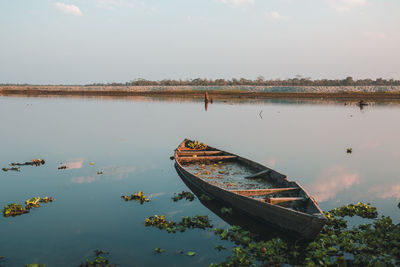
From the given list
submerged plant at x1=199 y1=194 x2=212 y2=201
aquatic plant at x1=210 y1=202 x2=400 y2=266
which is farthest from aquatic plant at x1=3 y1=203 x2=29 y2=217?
aquatic plant at x1=210 y1=202 x2=400 y2=266

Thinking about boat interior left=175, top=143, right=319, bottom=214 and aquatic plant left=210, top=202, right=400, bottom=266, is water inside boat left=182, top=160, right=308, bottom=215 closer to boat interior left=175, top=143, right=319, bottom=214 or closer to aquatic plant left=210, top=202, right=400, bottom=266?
boat interior left=175, top=143, right=319, bottom=214

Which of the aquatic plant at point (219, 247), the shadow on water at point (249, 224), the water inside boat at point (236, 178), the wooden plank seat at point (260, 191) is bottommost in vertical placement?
the aquatic plant at point (219, 247)

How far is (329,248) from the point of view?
8.48 metres

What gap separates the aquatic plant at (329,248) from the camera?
7898mm

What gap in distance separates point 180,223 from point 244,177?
16.0ft

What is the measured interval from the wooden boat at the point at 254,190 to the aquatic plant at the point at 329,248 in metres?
0.59

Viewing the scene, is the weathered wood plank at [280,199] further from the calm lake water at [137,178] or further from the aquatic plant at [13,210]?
the aquatic plant at [13,210]

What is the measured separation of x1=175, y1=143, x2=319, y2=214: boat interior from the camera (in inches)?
404

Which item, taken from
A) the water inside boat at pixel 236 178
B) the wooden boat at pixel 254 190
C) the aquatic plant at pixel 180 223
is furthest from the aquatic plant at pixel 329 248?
the water inside boat at pixel 236 178

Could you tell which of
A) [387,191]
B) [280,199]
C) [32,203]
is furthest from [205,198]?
[387,191]

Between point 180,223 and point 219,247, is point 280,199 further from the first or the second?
point 180,223

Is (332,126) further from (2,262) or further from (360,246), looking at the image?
(2,262)

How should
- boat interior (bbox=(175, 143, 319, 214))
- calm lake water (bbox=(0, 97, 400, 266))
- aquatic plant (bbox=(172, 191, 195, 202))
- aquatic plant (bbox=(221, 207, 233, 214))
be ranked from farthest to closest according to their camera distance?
1. aquatic plant (bbox=(172, 191, 195, 202))
2. aquatic plant (bbox=(221, 207, 233, 214))
3. boat interior (bbox=(175, 143, 319, 214))
4. calm lake water (bbox=(0, 97, 400, 266))

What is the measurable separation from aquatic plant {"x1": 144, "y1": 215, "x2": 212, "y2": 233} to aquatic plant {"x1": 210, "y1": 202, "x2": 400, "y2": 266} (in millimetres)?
695
